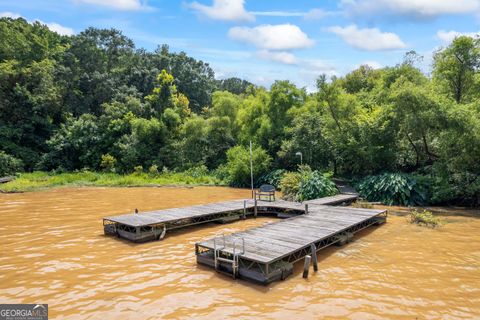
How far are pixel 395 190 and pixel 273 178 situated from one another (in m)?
9.14

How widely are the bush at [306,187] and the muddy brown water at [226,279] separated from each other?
17.4 ft

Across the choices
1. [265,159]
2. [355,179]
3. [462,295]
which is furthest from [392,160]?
[462,295]

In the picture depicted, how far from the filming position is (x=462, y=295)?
24.1 feet

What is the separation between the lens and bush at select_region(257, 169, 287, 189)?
24092 millimetres

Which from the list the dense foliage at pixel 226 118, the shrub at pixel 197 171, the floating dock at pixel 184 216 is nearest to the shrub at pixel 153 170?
the dense foliage at pixel 226 118

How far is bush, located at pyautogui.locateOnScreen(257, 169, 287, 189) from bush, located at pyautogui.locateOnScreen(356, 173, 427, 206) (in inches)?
255

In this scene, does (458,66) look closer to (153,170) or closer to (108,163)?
(153,170)

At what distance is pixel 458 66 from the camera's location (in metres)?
18.3

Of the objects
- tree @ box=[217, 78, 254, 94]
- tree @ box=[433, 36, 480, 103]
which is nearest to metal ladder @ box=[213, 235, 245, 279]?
tree @ box=[433, 36, 480, 103]

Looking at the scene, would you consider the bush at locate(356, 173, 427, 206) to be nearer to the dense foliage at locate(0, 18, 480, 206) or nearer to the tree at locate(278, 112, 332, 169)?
the dense foliage at locate(0, 18, 480, 206)

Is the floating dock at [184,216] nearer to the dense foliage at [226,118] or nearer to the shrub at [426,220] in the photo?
the shrub at [426,220]

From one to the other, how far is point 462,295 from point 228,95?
30929 millimetres

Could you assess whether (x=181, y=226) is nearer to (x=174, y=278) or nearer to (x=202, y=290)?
(x=174, y=278)

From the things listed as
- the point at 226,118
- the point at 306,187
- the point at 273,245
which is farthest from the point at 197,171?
the point at 273,245
